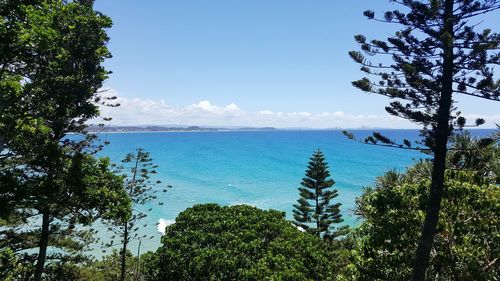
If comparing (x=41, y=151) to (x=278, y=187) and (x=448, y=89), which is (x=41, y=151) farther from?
(x=278, y=187)

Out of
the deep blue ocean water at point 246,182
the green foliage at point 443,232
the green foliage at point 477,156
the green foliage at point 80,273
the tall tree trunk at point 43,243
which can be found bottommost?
the deep blue ocean water at point 246,182

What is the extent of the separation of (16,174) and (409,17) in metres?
11.7

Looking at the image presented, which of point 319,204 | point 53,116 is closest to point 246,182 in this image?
point 319,204

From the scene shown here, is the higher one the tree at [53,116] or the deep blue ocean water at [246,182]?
the tree at [53,116]

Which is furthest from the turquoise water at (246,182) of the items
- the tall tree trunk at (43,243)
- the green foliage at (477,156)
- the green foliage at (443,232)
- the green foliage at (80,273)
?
the green foliage at (477,156)

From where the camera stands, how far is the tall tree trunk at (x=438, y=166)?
7426 mm

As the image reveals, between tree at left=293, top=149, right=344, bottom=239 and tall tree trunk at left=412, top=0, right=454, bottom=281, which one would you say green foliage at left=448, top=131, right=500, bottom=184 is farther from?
tree at left=293, top=149, right=344, bottom=239

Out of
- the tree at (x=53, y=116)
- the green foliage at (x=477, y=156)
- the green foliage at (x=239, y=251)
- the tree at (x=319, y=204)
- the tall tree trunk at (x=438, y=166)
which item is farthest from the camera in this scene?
the tree at (x=319, y=204)

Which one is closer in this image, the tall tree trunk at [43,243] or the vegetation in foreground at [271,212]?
the vegetation in foreground at [271,212]

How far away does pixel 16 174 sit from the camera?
10727 mm

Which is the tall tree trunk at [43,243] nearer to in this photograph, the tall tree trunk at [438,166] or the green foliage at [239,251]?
the green foliage at [239,251]

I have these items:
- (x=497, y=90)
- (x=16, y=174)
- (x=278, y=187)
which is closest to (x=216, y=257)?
(x=16, y=174)

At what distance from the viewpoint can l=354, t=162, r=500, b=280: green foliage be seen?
8.35 meters

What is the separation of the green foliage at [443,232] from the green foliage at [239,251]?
66.6 inches
